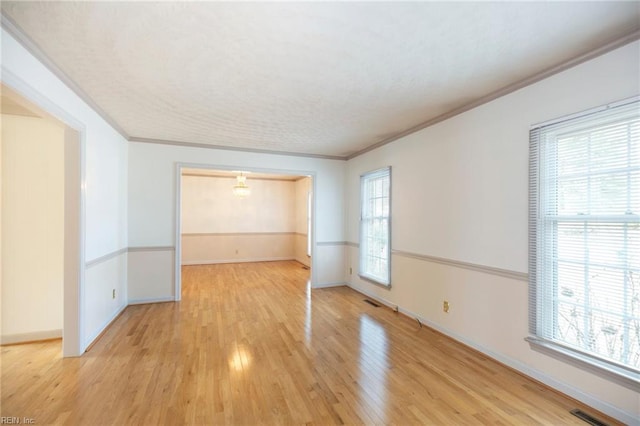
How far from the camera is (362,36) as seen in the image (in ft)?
6.15

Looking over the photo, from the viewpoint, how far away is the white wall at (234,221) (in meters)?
7.85

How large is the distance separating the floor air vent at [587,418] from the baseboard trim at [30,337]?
4.82 meters

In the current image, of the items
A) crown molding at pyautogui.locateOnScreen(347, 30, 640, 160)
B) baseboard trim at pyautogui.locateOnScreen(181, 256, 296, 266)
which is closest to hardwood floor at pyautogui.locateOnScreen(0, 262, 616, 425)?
crown molding at pyautogui.locateOnScreen(347, 30, 640, 160)

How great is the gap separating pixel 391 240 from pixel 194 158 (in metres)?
3.44

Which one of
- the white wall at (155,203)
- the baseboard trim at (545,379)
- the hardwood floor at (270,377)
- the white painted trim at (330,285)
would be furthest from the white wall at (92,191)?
the baseboard trim at (545,379)

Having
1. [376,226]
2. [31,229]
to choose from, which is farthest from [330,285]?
[31,229]

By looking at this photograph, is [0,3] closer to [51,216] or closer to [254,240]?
[51,216]

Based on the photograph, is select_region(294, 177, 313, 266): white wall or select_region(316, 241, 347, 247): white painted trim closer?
select_region(316, 241, 347, 247): white painted trim

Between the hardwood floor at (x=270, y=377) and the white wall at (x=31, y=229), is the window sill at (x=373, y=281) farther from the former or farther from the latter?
the white wall at (x=31, y=229)

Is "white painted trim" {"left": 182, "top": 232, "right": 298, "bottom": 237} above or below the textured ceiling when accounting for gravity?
below

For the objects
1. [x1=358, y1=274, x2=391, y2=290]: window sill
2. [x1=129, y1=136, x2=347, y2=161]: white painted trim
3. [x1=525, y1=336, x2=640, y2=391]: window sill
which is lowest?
[x1=358, y1=274, x2=391, y2=290]: window sill

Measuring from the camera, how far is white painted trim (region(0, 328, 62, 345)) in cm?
295

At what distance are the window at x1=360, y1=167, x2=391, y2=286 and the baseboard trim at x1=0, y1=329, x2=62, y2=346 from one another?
4134 mm

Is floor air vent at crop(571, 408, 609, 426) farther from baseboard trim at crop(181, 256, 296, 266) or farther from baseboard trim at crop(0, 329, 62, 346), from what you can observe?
baseboard trim at crop(181, 256, 296, 266)
